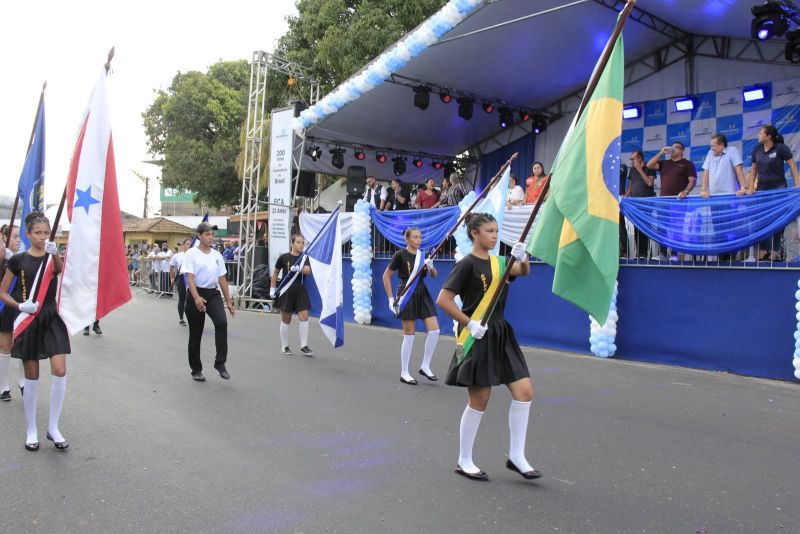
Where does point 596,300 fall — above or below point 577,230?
below

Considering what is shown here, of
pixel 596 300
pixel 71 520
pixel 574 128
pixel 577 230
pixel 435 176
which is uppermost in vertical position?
pixel 435 176

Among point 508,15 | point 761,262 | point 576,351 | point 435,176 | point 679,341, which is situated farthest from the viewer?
point 435,176

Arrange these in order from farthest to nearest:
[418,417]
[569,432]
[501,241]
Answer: [501,241]
[418,417]
[569,432]

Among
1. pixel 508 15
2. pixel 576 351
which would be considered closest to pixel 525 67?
pixel 508 15

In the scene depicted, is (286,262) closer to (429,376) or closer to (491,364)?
(429,376)

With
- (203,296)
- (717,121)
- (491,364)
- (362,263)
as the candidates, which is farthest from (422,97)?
(491,364)

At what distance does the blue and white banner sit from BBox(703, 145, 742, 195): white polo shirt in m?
3.09

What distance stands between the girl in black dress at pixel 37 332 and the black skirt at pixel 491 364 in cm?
309

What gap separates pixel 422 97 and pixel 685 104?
5823 millimetres

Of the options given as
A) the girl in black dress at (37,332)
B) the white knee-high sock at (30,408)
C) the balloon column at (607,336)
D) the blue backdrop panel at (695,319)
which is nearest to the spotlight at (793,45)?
the blue backdrop panel at (695,319)

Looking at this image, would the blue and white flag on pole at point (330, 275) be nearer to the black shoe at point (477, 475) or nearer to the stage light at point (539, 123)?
the black shoe at point (477, 475)

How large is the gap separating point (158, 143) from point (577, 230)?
33.0 m

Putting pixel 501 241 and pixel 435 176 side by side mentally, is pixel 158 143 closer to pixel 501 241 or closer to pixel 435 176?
pixel 435 176

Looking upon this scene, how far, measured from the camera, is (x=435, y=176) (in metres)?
21.0
